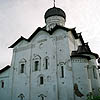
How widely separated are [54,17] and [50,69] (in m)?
8.32

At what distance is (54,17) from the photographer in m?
21.8

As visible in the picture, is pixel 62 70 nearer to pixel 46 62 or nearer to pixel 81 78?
pixel 81 78

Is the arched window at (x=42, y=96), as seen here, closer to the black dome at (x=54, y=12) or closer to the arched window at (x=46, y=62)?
the arched window at (x=46, y=62)

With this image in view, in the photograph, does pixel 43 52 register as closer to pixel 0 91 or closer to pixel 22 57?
pixel 22 57

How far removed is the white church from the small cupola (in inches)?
114

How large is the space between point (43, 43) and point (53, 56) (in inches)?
93.2

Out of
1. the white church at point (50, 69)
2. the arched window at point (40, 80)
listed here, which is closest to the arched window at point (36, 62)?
the white church at point (50, 69)

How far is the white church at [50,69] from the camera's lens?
15352 mm

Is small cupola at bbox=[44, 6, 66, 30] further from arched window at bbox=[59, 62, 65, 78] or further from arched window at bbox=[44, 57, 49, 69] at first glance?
arched window at bbox=[59, 62, 65, 78]

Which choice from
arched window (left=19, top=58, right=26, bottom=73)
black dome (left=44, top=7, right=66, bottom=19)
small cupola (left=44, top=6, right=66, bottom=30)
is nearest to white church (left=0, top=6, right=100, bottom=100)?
arched window (left=19, top=58, right=26, bottom=73)

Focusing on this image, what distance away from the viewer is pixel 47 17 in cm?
2217

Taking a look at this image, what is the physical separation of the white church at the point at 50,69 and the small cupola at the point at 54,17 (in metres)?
2.90

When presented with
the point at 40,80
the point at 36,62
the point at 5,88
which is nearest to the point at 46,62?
the point at 36,62

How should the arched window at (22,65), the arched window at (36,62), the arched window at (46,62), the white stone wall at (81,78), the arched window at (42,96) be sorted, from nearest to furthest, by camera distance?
1. the white stone wall at (81,78)
2. the arched window at (42,96)
3. the arched window at (46,62)
4. the arched window at (36,62)
5. the arched window at (22,65)
